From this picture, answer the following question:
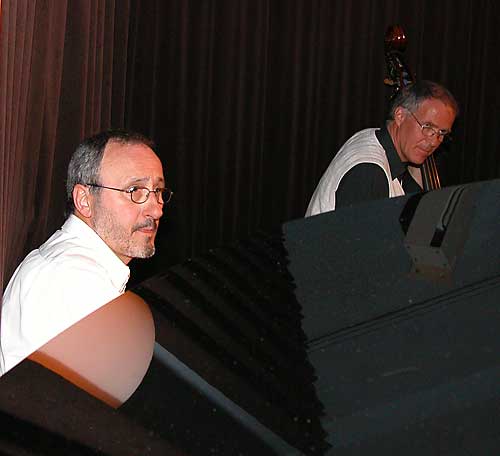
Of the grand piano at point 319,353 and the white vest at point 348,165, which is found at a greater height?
the grand piano at point 319,353

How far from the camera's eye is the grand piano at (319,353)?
2.46 feet

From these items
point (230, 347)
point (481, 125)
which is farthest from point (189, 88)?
point (230, 347)

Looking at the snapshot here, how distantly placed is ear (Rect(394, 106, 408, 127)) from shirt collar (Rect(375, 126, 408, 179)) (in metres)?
0.04

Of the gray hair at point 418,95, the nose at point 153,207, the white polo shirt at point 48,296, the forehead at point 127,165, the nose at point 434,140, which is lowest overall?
the white polo shirt at point 48,296

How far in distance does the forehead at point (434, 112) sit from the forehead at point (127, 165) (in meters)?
1.01

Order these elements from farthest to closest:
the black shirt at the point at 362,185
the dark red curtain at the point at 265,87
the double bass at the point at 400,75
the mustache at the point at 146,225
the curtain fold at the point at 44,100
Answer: the dark red curtain at the point at 265,87
the double bass at the point at 400,75
the curtain fold at the point at 44,100
the black shirt at the point at 362,185
the mustache at the point at 146,225

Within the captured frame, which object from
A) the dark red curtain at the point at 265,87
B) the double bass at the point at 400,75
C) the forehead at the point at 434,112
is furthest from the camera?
the dark red curtain at the point at 265,87

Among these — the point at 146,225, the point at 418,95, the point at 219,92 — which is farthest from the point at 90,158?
the point at 219,92

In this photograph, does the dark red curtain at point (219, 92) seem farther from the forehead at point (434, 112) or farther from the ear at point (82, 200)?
the forehead at point (434, 112)

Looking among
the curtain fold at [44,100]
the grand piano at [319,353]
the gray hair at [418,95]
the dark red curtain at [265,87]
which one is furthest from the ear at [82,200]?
the dark red curtain at [265,87]

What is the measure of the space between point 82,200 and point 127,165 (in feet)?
0.38

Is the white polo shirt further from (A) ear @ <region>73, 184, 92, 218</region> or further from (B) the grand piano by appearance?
(B) the grand piano

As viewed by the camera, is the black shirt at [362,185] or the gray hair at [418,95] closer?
the black shirt at [362,185]

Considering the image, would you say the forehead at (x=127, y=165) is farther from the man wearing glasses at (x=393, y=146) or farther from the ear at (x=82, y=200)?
the man wearing glasses at (x=393, y=146)
